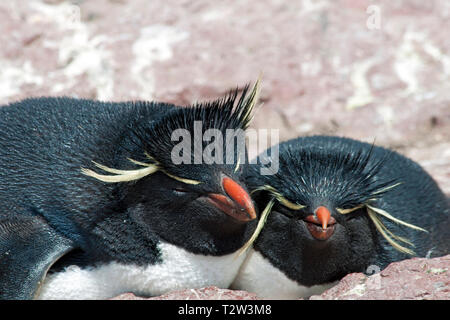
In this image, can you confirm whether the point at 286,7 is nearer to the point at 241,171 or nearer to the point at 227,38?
the point at 227,38

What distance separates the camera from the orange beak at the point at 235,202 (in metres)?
2.51

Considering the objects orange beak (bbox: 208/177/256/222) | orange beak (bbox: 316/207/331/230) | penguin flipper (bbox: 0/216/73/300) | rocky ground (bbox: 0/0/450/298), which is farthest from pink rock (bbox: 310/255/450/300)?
rocky ground (bbox: 0/0/450/298)

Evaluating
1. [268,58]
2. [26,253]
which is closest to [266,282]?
[26,253]

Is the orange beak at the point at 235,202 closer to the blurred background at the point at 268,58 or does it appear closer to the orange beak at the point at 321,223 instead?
the orange beak at the point at 321,223

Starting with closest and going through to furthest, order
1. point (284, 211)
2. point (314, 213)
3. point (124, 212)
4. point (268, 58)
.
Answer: point (124, 212) → point (314, 213) → point (284, 211) → point (268, 58)

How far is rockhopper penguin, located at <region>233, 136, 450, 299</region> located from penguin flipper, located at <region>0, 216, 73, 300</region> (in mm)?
867

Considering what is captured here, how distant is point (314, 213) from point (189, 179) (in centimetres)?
Result: 55

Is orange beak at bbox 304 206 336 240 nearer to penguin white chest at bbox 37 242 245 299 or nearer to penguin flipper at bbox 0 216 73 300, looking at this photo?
penguin white chest at bbox 37 242 245 299

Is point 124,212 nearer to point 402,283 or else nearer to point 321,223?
point 321,223

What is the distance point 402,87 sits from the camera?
535 cm

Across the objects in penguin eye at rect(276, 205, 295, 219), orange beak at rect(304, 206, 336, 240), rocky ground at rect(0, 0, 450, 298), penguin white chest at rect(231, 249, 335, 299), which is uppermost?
rocky ground at rect(0, 0, 450, 298)

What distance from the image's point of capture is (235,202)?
2527 millimetres

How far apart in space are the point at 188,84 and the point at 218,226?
267 cm

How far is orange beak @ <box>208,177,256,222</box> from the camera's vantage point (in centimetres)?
251
